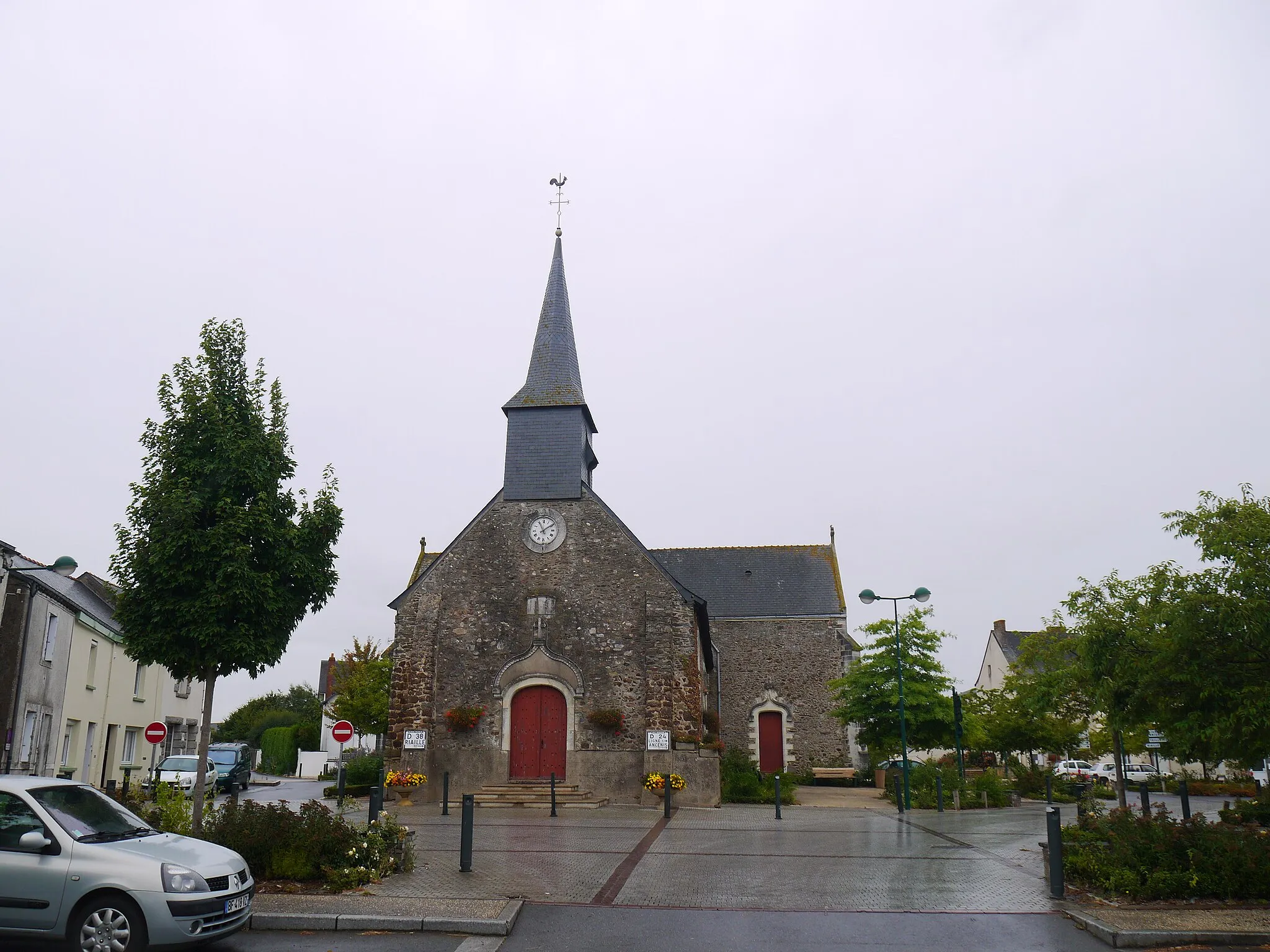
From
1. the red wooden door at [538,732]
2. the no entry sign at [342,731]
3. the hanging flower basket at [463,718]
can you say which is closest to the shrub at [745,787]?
the red wooden door at [538,732]

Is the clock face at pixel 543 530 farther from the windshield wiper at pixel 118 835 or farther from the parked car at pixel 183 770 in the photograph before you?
the windshield wiper at pixel 118 835

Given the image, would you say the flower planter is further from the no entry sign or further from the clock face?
the no entry sign

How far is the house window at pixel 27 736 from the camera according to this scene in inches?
838

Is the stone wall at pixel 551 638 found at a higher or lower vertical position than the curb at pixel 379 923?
higher

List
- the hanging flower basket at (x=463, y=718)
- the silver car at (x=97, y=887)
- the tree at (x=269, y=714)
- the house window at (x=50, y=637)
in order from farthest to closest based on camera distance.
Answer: the tree at (x=269, y=714) → the hanging flower basket at (x=463, y=718) → the house window at (x=50, y=637) → the silver car at (x=97, y=887)

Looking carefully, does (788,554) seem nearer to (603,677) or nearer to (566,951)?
(603,677)

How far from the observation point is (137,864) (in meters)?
7.23

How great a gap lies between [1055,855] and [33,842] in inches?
367

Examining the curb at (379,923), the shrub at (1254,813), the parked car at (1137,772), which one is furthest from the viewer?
the parked car at (1137,772)

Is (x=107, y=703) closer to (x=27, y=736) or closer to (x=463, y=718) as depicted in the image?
(x=27, y=736)

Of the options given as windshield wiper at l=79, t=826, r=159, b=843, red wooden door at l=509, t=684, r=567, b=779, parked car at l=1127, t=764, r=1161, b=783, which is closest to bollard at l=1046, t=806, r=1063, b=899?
windshield wiper at l=79, t=826, r=159, b=843

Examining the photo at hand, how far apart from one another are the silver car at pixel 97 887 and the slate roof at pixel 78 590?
10770 millimetres

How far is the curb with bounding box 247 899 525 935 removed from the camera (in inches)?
325

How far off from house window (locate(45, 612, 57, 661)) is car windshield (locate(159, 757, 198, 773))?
5.06m
